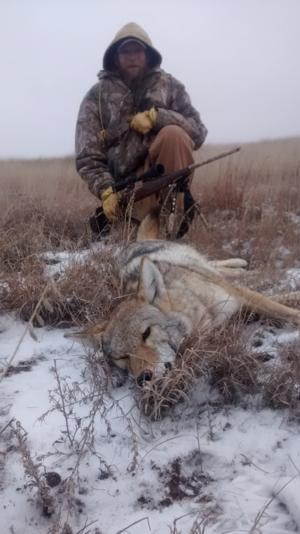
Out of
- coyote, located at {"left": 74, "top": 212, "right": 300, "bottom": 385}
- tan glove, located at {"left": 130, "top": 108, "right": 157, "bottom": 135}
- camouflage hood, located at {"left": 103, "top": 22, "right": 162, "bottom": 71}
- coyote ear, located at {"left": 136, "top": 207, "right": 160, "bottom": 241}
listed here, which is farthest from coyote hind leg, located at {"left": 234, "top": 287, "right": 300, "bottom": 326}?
camouflage hood, located at {"left": 103, "top": 22, "right": 162, "bottom": 71}

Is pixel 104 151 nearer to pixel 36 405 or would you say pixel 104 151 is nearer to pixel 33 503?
pixel 36 405

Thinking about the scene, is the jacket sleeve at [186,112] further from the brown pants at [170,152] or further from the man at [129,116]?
the brown pants at [170,152]

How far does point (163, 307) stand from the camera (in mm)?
3027

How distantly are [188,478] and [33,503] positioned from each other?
0.65 metres

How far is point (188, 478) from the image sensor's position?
202 cm

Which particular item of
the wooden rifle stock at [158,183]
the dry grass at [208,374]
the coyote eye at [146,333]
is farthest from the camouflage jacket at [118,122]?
the dry grass at [208,374]

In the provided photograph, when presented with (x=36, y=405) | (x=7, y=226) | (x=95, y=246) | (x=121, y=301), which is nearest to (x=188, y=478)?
(x=36, y=405)

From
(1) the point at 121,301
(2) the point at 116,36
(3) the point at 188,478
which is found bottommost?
(3) the point at 188,478

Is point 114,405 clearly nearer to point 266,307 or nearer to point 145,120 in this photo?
point 266,307

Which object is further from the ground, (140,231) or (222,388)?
(140,231)

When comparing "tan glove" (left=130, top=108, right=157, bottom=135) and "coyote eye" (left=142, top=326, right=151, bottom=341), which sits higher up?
"tan glove" (left=130, top=108, right=157, bottom=135)

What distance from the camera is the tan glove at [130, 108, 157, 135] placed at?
5035 mm

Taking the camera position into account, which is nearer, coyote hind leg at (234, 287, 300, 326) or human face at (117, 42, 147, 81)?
coyote hind leg at (234, 287, 300, 326)

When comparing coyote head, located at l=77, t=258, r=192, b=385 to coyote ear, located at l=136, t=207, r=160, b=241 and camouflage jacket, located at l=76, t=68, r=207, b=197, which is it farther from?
camouflage jacket, located at l=76, t=68, r=207, b=197
